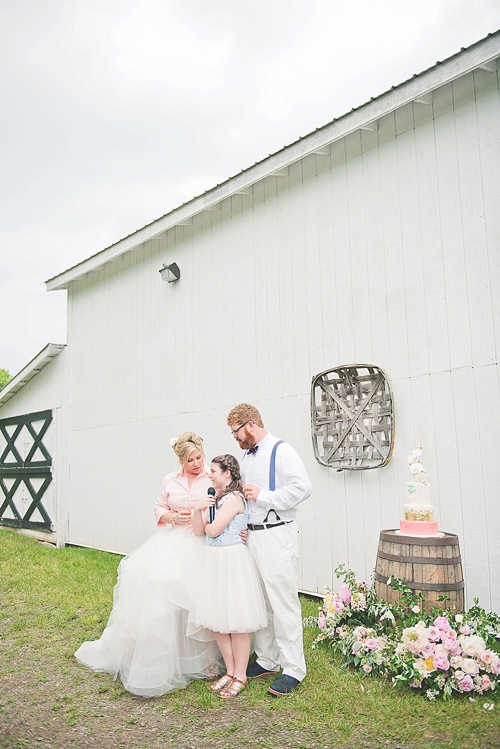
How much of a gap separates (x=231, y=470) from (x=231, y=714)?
147cm

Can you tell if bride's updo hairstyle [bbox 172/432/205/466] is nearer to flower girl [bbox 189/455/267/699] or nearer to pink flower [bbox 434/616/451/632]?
flower girl [bbox 189/455/267/699]

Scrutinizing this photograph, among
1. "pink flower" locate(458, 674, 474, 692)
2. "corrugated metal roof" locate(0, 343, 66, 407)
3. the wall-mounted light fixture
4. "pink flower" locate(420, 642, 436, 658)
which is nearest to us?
"pink flower" locate(458, 674, 474, 692)

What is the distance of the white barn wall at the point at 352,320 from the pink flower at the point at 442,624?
95cm

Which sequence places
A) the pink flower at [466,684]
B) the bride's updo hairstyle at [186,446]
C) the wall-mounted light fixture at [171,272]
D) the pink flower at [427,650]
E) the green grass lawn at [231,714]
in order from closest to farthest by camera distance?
the green grass lawn at [231,714], the pink flower at [466,684], the pink flower at [427,650], the bride's updo hairstyle at [186,446], the wall-mounted light fixture at [171,272]

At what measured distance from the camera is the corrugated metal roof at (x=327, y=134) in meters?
4.95

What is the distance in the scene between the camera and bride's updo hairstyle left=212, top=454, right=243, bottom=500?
13.6 ft

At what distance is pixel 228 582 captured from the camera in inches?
156

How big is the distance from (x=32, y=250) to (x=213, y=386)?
96.2 feet

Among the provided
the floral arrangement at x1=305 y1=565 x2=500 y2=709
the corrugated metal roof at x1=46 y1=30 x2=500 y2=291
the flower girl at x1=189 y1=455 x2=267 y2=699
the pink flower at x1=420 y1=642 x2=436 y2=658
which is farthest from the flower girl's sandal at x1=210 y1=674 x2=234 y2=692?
the corrugated metal roof at x1=46 y1=30 x2=500 y2=291

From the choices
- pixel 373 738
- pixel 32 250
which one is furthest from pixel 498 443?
pixel 32 250

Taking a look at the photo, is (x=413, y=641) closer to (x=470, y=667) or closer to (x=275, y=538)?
(x=470, y=667)

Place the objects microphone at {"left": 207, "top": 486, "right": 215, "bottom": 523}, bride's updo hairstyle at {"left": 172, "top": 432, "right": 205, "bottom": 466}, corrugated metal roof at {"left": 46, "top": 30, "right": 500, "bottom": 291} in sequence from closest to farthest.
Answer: microphone at {"left": 207, "top": 486, "right": 215, "bottom": 523}
bride's updo hairstyle at {"left": 172, "top": 432, "right": 205, "bottom": 466}
corrugated metal roof at {"left": 46, "top": 30, "right": 500, "bottom": 291}

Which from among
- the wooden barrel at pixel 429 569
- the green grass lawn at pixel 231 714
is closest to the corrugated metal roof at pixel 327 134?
the wooden barrel at pixel 429 569

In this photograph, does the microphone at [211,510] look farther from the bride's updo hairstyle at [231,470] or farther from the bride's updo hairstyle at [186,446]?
the bride's updo hairstyle at [186,446]
